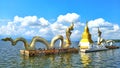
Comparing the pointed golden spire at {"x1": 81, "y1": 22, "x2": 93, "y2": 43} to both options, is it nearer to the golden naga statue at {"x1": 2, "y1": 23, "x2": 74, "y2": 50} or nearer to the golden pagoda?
the golden pagoda

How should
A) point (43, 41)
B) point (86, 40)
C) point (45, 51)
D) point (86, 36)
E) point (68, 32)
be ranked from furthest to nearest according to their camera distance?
1. point (86, 36)
2. point (86, 40)
3. point (68, 32)
4. point (43, 41)
5. point (45, 51)

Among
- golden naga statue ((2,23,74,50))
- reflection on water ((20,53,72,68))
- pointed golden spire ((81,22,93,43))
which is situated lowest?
reflection on water ((20,53,72,68))

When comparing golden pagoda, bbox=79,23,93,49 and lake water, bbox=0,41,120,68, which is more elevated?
golden pagoda, bbox=79,23,93,49

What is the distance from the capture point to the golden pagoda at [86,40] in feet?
232

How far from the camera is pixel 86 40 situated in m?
71.2

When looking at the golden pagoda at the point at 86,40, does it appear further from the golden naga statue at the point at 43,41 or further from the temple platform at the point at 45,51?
the temple platform at the point at 45,51

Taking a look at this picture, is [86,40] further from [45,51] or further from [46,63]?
[46,63]

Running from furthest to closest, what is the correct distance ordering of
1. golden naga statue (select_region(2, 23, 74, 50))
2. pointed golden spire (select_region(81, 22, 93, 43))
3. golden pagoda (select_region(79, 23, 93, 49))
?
pointed golden spire (select_region(81, 22, 93, 43)), golden pagoda (select_region(79, 23, 93, 49)), golden naga statue (select_region(2, 23, 74, 50))

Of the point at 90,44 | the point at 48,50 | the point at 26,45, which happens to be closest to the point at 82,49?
the point at 90,44

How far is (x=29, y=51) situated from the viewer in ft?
167

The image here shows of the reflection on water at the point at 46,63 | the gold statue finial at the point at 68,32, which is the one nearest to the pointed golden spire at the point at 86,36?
the gold statue finial at the point at 68,32

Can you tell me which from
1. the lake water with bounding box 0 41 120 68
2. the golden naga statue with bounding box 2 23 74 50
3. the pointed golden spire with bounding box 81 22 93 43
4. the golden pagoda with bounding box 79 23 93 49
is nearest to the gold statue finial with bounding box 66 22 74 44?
the golden naga statue with bounding box 2 23 74 50

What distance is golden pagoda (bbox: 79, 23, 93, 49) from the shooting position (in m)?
70.8

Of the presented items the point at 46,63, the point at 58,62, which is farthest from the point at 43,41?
the point at 46,63
